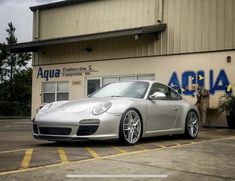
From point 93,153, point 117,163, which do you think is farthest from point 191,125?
point 117,163

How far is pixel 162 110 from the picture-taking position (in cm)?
952

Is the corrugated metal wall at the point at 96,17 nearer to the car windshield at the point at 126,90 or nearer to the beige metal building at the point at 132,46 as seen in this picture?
the beige metal building at the point at 132,46

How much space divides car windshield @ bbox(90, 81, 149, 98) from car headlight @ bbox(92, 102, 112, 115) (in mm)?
944

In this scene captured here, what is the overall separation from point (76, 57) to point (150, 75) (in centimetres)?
467

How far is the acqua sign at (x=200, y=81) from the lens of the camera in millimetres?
17875

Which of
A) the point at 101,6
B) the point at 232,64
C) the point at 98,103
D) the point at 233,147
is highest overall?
the point at 101,6

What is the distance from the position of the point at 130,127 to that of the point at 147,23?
1262cm

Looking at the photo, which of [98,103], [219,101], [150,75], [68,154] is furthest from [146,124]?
[150,75]

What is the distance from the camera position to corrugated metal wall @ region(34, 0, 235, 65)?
18031 millimetres

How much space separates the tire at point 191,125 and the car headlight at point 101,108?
276 cm

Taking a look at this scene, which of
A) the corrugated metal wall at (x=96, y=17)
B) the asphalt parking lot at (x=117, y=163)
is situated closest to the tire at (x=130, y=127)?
the asphalt parking lot at (x=117, y=163)

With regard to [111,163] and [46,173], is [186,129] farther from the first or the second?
[46,173]

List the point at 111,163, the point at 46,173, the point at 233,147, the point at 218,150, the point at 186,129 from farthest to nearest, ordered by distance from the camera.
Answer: the point at 186,129
the point at 233,147
the point at 218,150
the point at 111,163
the point at 46,173

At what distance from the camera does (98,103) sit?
8.38 meters
